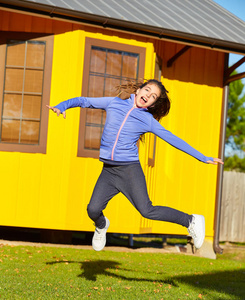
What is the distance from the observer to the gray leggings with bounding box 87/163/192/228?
5.75 m

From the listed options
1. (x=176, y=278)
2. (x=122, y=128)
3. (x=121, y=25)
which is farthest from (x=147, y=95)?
(x=121, y=25)

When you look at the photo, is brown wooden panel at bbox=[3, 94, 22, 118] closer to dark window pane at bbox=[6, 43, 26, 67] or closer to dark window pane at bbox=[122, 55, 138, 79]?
dark window pane at bbox=[6, 43, 26, 67]

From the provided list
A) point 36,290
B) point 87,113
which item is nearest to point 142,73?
point 87,113

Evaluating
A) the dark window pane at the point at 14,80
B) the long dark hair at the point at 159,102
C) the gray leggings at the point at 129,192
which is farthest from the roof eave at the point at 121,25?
the gray leggings at the point at 129,192

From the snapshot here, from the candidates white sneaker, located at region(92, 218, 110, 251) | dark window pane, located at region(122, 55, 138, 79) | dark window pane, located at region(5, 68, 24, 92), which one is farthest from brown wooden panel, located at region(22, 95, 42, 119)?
white sneaker, located at region(92, 218, 110, 251)

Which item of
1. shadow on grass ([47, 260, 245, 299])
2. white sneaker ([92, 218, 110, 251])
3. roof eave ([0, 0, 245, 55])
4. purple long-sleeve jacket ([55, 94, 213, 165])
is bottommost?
shadow on grass ([47, 260, 245, 299])

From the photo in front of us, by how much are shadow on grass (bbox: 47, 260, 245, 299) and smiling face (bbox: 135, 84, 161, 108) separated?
102 inches

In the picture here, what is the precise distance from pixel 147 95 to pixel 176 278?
3.31 metres

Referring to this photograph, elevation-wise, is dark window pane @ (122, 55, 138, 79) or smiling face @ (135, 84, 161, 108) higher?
dark window pane @ (122, 55, 138, 79)

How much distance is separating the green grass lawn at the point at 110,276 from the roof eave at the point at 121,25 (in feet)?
12.9

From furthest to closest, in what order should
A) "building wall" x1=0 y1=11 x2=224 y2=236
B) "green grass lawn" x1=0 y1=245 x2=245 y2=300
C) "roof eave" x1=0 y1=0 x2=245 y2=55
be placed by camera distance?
"building wall" x1=0 y1=11 x2=224 y2=236, "roof eave" x1=0 y1=0 x2=245 y2=55, "green grass lawn" x1=0 y1=245 x2=245 y2=300

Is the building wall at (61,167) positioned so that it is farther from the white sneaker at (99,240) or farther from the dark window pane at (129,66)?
the white sneaker at (99,240)

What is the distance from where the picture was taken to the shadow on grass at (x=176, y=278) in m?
7.37

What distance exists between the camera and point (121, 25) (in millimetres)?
9266
